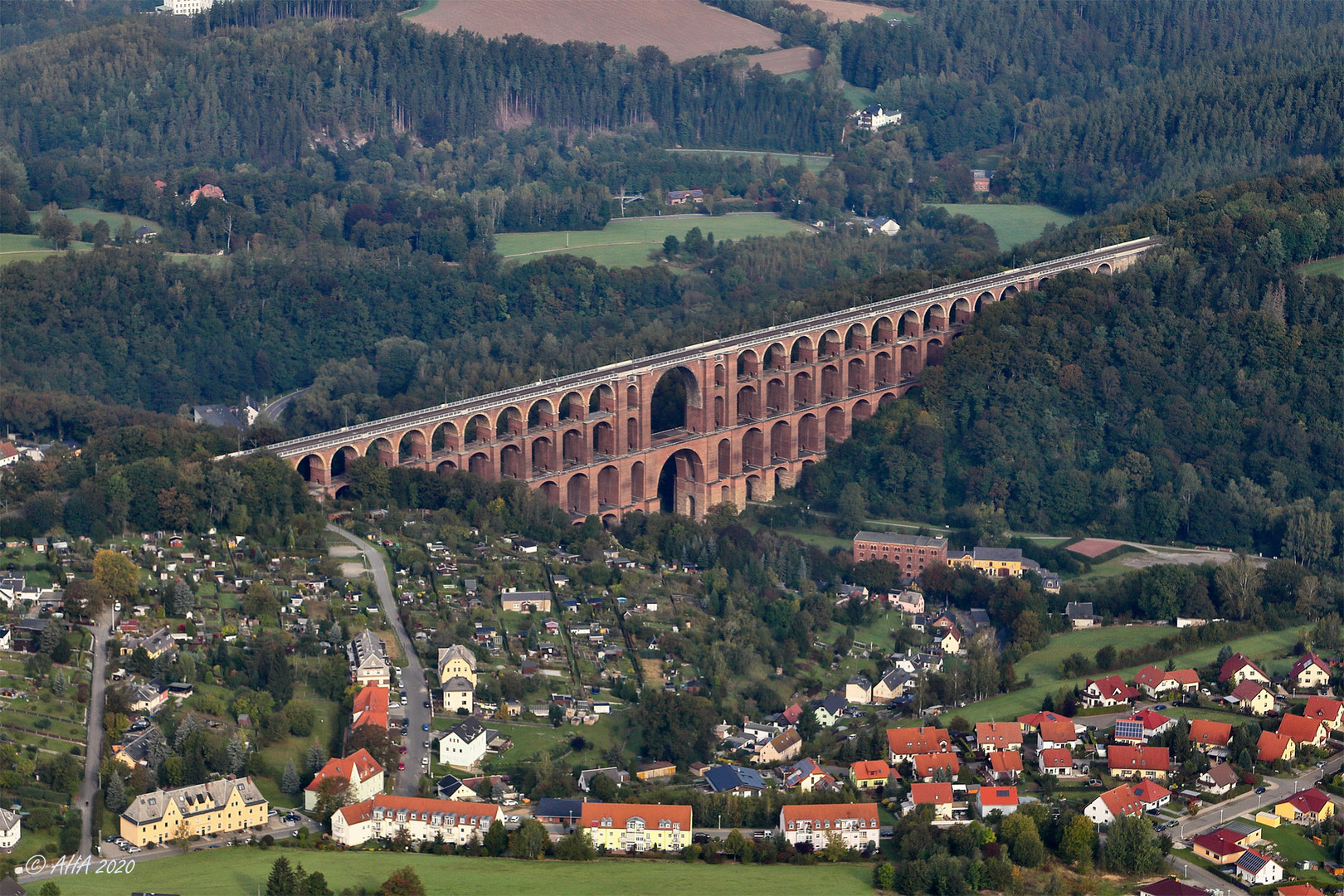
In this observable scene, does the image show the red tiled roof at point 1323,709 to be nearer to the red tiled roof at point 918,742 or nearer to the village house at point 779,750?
the red tiled roof at point 918,742

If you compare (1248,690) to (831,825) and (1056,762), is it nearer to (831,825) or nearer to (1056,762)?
(1056,762)

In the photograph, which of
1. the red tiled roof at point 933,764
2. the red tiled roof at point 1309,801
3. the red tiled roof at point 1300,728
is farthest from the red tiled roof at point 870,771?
the red tiled roof at point 1300,728

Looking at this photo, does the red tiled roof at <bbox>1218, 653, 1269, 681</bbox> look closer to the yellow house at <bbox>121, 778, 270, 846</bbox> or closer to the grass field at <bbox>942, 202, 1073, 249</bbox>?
the yellow house at <bbox>121, 778, 270, 846</bbox>

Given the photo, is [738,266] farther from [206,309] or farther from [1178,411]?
[1178,411]

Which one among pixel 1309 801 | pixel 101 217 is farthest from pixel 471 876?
pixel 101 217

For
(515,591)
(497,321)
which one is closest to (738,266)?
(497,321)
